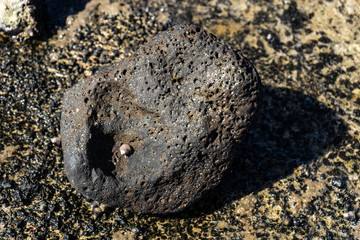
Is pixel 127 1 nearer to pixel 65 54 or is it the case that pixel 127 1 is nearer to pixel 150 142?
pixel 65 54

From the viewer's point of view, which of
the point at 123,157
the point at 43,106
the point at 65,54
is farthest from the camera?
the point at 65,54

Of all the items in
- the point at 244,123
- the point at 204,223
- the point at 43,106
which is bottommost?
the point at 204,223

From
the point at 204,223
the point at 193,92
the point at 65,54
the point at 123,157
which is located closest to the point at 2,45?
the point at 65,54

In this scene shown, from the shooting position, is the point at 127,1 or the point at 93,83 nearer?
the point at 93,83

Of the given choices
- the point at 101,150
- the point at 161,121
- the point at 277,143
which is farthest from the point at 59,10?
the point at 277,143

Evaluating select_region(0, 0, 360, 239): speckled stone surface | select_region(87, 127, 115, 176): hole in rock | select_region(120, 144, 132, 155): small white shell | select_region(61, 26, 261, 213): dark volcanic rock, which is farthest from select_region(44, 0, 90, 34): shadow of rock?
select_region(120, 144, 132, 155): small white shell

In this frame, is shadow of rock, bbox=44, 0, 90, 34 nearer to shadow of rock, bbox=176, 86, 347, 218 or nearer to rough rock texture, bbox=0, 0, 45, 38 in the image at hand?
rough rock texture, bbox=0, 0, 45, 38

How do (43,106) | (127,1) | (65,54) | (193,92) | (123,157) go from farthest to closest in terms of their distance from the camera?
(127,1), (65,54), (43,106), (123,157), (193,92)
